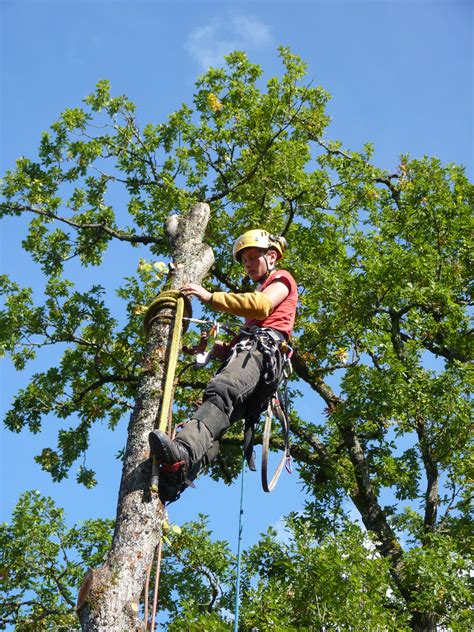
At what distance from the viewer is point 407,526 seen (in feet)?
35.2

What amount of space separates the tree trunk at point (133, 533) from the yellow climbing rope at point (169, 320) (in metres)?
0.07

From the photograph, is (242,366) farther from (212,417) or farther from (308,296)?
(308,296)

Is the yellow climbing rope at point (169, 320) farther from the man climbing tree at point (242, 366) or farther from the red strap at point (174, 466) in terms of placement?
the red strap at point (174, 466)

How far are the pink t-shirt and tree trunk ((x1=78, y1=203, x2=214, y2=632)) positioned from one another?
79 centimetres

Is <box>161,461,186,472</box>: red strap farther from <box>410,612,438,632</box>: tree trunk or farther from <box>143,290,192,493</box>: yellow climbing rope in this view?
<box>410,612,438,632</box>: tree trunk

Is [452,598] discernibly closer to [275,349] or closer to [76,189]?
[275,349]

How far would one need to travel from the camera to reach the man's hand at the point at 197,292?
4891 mm

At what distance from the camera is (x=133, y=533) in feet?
Result: 13.4

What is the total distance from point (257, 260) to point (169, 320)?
41.8 inches

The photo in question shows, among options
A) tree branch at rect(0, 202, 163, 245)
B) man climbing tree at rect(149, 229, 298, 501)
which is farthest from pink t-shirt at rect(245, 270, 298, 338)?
tree branch at rect(0, 202, 163, 245)

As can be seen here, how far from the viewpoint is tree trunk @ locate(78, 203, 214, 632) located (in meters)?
3.87

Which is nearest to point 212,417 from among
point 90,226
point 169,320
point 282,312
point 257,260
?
point 169,320

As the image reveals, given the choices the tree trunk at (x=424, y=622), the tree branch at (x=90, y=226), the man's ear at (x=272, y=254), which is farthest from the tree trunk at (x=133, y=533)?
the tree branch at (x=90, y=226)

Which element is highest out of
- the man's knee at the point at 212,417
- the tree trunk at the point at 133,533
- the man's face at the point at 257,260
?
the man's face at the point at 257,260
